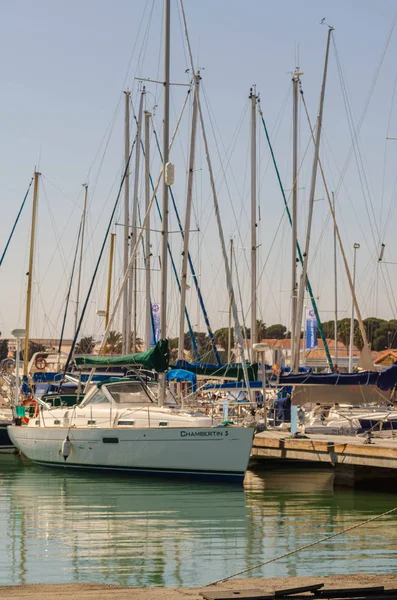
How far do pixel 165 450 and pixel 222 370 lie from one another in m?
3.59

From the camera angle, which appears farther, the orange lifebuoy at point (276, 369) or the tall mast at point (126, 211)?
the tall mast at point (126, 211)

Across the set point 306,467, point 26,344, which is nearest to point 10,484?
point 306,467

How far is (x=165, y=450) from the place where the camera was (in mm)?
23859

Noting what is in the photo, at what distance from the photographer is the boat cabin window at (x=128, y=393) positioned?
25.9 meters

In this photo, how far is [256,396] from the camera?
31844 millimetres

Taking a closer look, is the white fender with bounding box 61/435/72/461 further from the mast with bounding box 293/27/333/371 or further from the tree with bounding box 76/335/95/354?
the tree with bounding box 76/335/95/354

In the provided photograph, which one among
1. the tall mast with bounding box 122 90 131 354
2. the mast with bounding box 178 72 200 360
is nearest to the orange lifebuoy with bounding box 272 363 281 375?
the mast with bounding box 178 72 200 360

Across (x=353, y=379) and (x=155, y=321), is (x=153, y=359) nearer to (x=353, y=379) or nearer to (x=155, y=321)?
(x=353, y=379)

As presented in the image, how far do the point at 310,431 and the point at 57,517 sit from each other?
10420 millimetres

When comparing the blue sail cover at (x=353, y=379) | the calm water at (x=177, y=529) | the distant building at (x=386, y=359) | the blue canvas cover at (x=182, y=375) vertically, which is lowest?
the calm water at (x=177, y=529)

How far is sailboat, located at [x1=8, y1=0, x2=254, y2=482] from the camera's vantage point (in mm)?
23328

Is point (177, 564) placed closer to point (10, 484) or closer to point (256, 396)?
point (10, 484)

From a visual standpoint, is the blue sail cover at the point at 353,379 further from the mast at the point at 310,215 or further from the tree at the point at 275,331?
the tree at the point at 275,331

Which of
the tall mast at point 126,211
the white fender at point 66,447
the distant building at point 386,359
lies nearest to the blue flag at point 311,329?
the distant building at point 386,359
